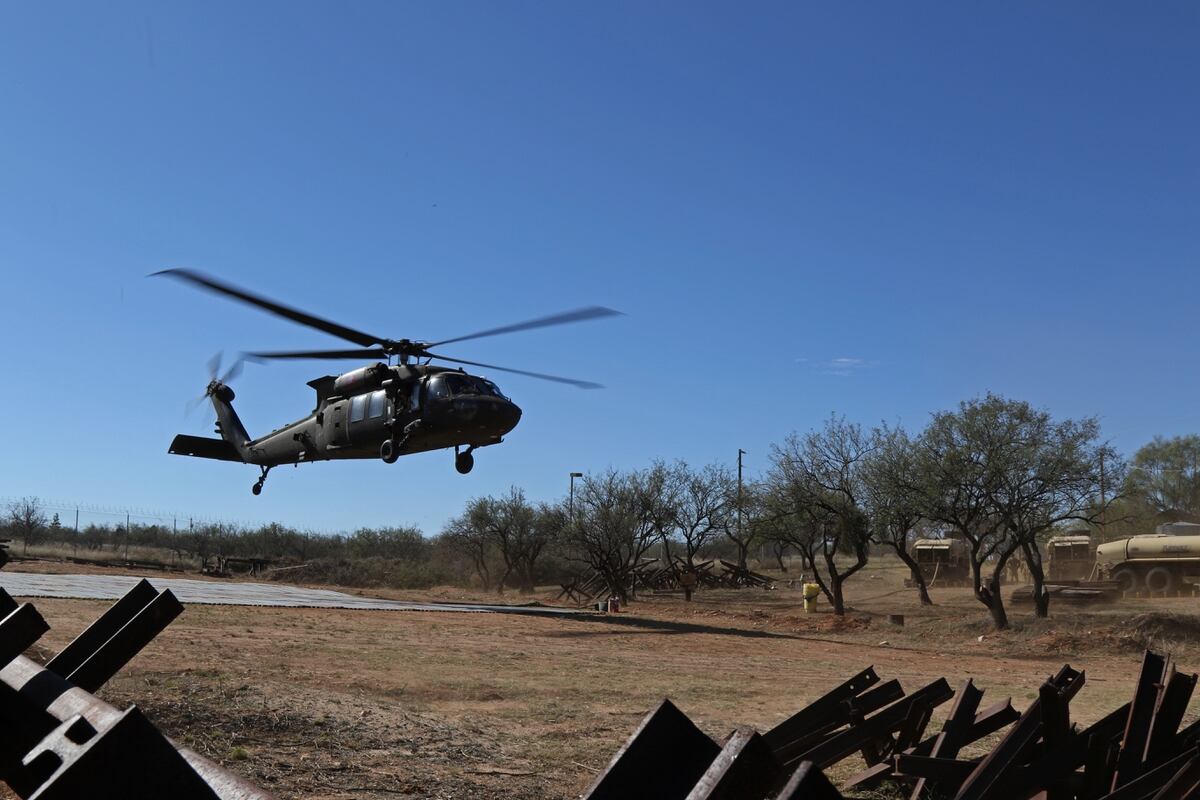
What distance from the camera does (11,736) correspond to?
208 centimetres

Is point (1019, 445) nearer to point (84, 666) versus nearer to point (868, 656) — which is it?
point (868, 656)

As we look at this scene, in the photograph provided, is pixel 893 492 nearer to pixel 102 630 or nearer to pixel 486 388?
pixel 486 388

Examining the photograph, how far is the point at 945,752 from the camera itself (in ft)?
19.7

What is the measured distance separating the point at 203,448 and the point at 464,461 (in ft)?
36.6

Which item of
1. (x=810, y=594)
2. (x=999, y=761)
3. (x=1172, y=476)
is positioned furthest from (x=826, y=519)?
(x=1172, y=476)

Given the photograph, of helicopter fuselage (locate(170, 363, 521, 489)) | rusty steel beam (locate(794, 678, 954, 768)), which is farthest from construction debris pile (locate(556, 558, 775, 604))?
rusty steel beam (locate(794, 678, 954, 768))

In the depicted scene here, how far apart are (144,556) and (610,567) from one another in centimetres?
3848

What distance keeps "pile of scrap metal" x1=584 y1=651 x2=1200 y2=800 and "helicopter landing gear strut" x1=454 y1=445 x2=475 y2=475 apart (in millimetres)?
16481

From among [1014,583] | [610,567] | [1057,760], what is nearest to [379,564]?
[610,567]

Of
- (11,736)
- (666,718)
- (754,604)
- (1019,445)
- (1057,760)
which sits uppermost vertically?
(1019,445)

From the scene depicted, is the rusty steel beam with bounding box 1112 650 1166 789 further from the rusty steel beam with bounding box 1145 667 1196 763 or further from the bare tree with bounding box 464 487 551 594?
the bare tree with bounding box 464 487 551 594

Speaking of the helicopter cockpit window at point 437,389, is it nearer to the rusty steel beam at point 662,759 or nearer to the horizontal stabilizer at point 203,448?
the horizontal stabilizer at point 203,448

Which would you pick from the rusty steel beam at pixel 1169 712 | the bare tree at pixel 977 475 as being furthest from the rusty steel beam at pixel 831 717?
A: the bare tree at pixel 977 475

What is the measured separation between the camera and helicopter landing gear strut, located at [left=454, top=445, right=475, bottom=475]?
23266mm
